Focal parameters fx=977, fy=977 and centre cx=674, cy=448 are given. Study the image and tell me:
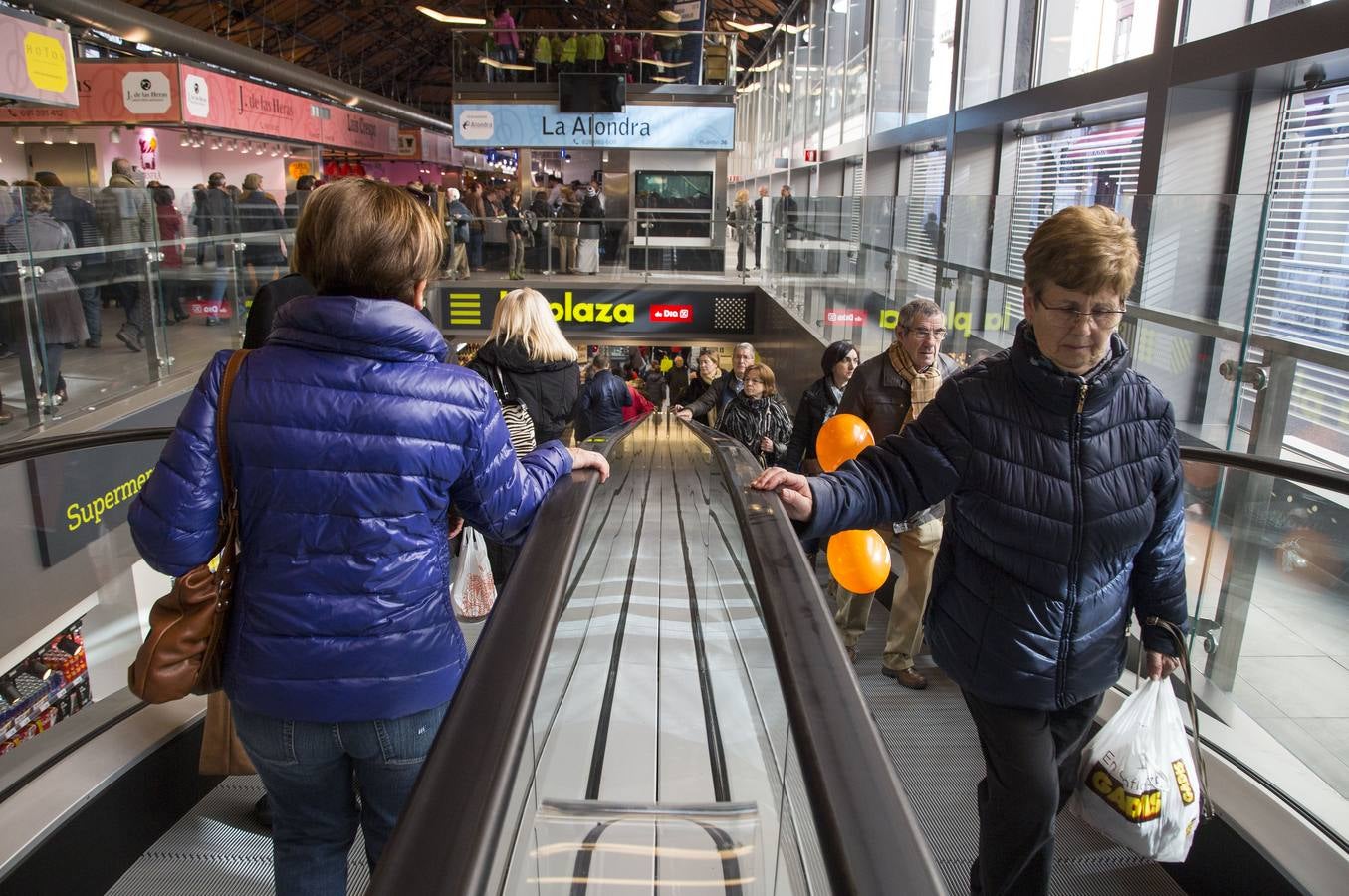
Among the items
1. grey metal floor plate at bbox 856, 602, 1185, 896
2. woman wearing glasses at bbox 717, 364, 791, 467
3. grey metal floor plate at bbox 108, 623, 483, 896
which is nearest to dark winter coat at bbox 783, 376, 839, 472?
woman wearing glasses at bbox 717, 364, 791, 467

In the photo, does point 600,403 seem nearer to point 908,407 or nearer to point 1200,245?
point 908,407

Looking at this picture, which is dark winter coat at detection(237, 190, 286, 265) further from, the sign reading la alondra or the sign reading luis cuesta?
the sign reading la alondra

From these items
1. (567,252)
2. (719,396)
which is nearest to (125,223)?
(719,396)

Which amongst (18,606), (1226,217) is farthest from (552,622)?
(1226,217)

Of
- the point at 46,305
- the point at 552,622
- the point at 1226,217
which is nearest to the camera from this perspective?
the point at 552,622

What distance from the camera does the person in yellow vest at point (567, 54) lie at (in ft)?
60.4

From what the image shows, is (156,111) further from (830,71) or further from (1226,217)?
(1226,217)

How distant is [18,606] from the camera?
A: 13.5ft

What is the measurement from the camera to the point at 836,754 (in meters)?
1.07

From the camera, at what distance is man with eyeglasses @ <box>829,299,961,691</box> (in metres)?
→ 3.98

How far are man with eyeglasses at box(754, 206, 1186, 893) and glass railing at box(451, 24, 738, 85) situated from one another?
17991 mm

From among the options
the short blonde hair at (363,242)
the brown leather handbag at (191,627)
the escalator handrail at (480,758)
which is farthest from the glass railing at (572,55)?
the escalator handrail at (480,758)

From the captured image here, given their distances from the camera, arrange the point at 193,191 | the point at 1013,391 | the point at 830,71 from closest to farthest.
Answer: the point at 1013,391 < the point at 193,191 < the point at 830,71

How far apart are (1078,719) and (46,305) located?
7.15 metres
